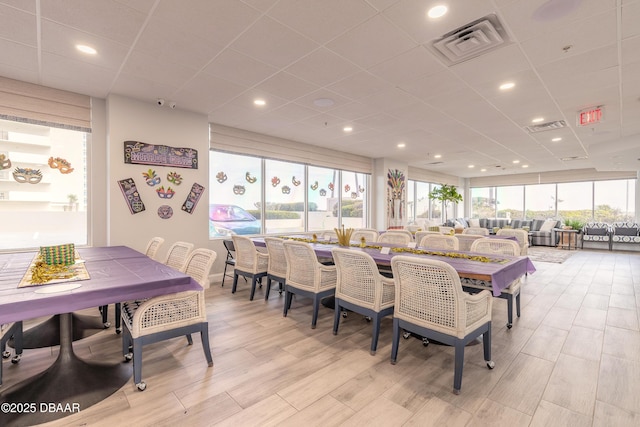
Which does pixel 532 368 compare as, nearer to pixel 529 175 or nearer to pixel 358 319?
pixel 358 319

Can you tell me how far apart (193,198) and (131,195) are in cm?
85

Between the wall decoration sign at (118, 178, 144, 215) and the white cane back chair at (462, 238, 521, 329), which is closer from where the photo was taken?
the white cane back chair at (462, 238, 521, 329)

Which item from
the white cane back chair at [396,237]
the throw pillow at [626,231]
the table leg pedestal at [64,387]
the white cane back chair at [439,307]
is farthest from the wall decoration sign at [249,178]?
the throw pillow at [626,231]

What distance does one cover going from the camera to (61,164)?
4.07m

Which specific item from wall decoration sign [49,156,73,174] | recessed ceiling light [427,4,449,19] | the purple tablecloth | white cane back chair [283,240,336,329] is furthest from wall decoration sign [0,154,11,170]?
recessed ceiling light [427,4,449,19]

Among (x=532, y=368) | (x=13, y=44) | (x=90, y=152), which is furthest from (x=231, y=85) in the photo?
(x=532, y=368)

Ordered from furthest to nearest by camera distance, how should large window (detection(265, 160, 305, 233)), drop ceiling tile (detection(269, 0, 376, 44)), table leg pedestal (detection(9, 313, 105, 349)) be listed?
large window (detection(265, 160, 305, 233)) < table leg pedestal (detection(9, 313, 105, 349)) < drop ceiling tile (detection(269, 0, 376, 44))

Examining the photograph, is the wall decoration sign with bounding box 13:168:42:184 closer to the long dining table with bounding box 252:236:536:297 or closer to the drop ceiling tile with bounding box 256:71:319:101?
the drop ceiling tile with bounding box 256:71:319:101

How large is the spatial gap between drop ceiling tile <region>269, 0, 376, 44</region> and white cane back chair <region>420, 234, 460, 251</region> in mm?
2810

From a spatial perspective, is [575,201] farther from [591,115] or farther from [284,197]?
[284,197]

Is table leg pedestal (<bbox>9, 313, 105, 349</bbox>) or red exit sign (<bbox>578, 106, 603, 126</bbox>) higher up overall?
red exit sign (<bbox>578, 106, 603, 126</bbox>)

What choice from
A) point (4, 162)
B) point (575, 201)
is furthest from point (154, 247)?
point (575, 201)

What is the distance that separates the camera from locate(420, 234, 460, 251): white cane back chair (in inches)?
154

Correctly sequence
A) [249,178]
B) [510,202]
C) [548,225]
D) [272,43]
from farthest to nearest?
[510,202], [548,225], [249,178], [272,43]
